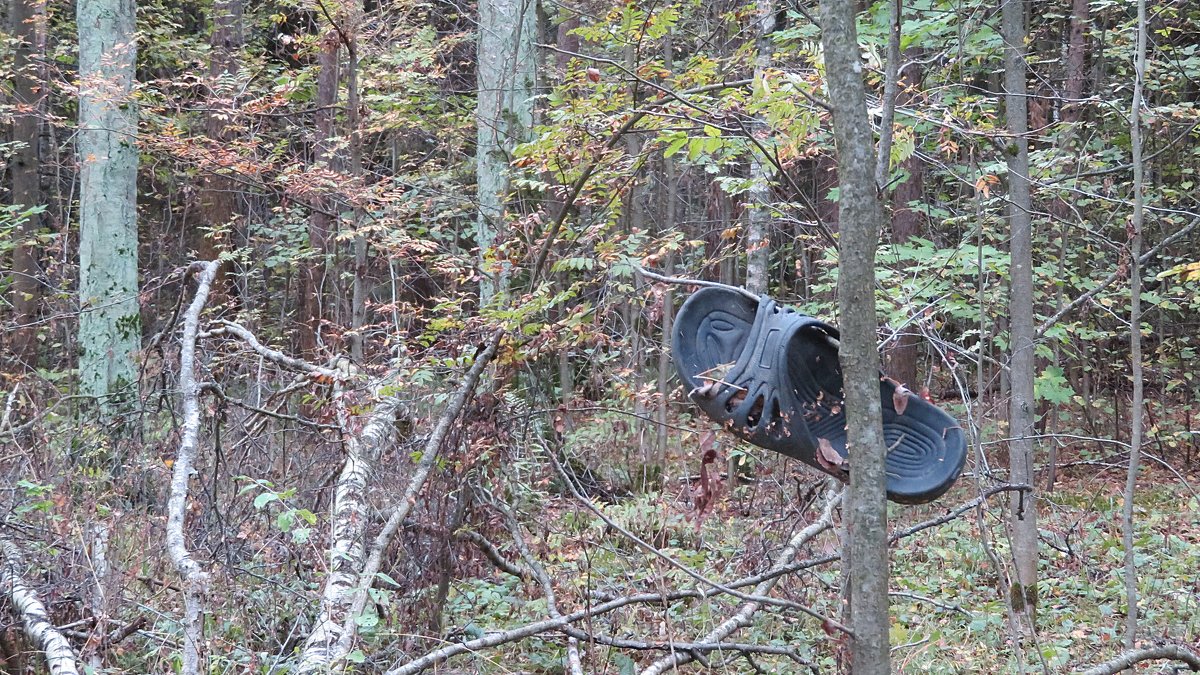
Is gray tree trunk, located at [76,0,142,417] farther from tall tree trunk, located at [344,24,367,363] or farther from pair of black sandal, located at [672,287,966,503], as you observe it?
pair of black sandal, located at [672,287,966,503]

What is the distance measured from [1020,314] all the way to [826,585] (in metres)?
2.41

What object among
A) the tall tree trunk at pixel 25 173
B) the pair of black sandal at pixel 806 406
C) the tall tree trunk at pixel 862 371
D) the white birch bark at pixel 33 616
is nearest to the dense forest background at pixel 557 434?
the white birch bark at pixel 33 616

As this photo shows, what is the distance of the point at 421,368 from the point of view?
4891 mm

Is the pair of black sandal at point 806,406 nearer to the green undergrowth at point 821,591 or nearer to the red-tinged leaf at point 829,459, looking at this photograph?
the red-tinged leaf at point 829,459

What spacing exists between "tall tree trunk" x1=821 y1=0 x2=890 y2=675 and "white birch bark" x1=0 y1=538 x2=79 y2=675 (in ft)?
10.5

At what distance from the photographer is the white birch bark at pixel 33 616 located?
3.96 m

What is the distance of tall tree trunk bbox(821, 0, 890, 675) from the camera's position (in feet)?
8.83

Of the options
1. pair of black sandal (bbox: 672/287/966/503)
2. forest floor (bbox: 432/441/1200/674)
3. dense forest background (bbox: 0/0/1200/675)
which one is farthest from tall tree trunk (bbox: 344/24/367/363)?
pair of black sandal (bbox: 672/287/966/503)

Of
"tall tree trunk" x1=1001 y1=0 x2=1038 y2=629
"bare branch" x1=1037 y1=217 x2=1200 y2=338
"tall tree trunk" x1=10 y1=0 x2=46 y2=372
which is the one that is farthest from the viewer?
"tall tree trunk" x1=10 y1=0 x2=46 y2=372

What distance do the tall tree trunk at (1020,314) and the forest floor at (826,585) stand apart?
27 cm

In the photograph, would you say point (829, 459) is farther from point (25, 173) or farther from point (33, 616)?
point (25, 173)

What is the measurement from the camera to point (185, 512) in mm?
4062

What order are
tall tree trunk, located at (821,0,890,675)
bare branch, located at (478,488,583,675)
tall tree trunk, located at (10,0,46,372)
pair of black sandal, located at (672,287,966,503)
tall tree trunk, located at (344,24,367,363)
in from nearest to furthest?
1. tall tree trunk, located at (821,0,890,675)
2. pair of black sandal, located at (672,287,966,503)
3. bare branch, located at (478,488,583,675)
4. tall tree trunk, located at (344,24,367,363)
5. tall tree trunk, located at (10,0,46,372)

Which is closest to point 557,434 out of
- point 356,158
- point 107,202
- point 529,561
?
point 529,561
